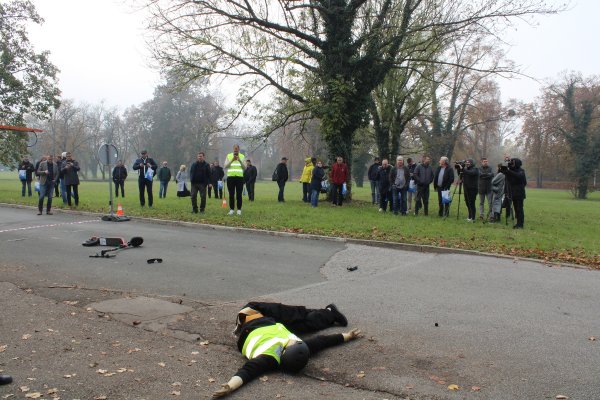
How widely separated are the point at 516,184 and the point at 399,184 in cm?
386

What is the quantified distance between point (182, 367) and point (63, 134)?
8697 centimetres

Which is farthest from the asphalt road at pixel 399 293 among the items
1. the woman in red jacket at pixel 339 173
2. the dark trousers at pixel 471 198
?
the woman in red jacket at pixel 339 173

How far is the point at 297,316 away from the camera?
5.66 m

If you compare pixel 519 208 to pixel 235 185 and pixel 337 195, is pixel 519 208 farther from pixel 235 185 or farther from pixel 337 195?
pixel 235 185

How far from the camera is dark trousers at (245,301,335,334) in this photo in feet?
18.0

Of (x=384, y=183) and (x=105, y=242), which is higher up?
(x=384, y=183)

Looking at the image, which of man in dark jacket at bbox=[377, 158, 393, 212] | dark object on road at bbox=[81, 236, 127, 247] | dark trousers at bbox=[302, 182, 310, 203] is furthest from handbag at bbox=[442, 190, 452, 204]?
dark object on road at bbox=[81, 236, 127, 247]

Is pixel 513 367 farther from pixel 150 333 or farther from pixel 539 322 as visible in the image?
pixel 150 333

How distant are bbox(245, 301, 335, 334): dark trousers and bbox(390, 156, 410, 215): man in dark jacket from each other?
1168 centimetres

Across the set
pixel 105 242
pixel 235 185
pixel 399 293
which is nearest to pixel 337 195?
pixel 235 185

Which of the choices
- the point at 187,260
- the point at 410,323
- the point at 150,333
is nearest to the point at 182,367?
the point at 150,333

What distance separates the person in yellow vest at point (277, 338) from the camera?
454 centimetres

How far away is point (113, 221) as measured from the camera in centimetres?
1600

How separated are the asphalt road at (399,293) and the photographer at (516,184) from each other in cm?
491
